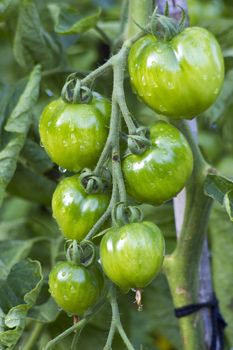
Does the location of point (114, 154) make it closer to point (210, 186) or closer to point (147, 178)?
point (147, 178)

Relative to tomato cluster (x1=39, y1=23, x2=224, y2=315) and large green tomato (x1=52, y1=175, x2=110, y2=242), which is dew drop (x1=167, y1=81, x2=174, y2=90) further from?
large green tomato (x1=52, y1=175, x2=110, y2=242)

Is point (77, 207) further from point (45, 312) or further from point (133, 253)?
point (45, 312)

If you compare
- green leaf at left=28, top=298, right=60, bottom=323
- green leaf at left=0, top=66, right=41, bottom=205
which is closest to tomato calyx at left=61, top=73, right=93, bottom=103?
green leaf at left=0, top=66, right=41, bottom=205

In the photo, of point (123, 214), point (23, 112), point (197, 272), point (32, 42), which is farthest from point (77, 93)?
point (32, 42)

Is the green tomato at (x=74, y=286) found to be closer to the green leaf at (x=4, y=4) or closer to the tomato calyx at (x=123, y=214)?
the tomato calyx at (x=123, y=214)

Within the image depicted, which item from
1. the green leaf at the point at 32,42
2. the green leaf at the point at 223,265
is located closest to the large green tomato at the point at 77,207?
the green leaf at the point at 32,42

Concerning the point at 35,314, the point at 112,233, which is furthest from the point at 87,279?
the point at 35,314
